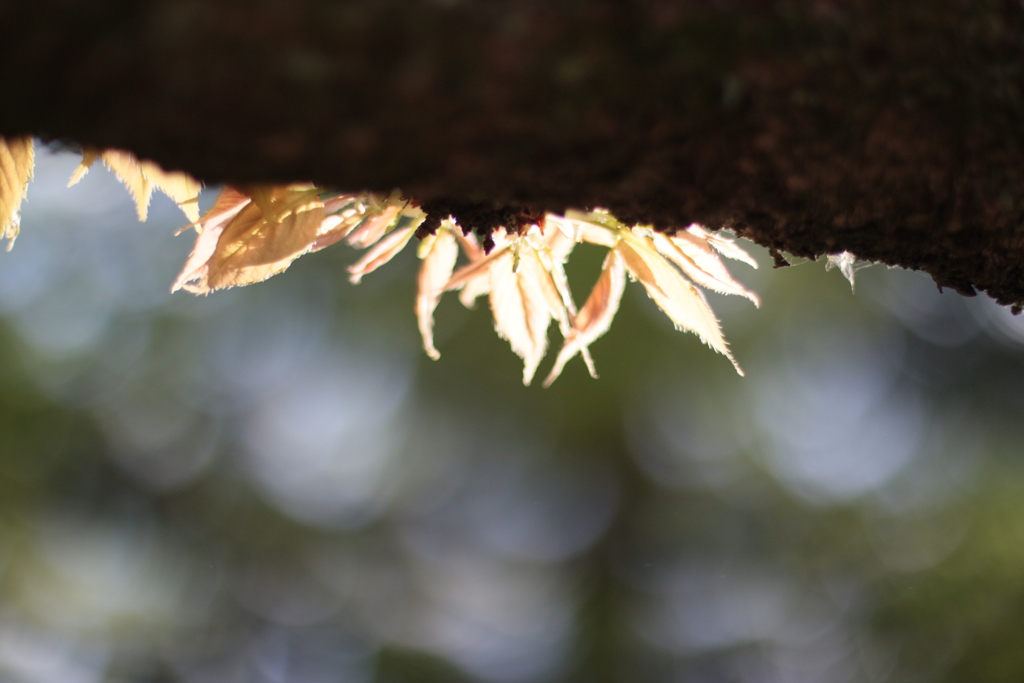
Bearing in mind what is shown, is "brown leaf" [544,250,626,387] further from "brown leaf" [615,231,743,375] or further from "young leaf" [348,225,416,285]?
"young leaf" [348,225,416,285]

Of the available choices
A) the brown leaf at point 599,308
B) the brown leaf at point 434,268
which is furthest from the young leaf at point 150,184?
the brown leaf at point 599,308

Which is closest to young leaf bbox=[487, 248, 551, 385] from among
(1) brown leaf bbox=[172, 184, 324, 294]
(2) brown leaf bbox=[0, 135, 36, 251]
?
(1) brown leaf bbox=[172, 184, 324, 294]

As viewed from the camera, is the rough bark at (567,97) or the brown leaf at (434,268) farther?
the brown leaf at (434,268)

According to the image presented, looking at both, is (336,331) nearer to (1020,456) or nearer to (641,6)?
(1020,456)

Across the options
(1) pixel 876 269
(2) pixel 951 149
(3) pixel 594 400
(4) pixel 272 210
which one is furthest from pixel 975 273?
(1) pixel 876 269

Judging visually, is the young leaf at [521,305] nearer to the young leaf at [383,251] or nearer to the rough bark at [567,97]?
the young leaf at [383,251]
